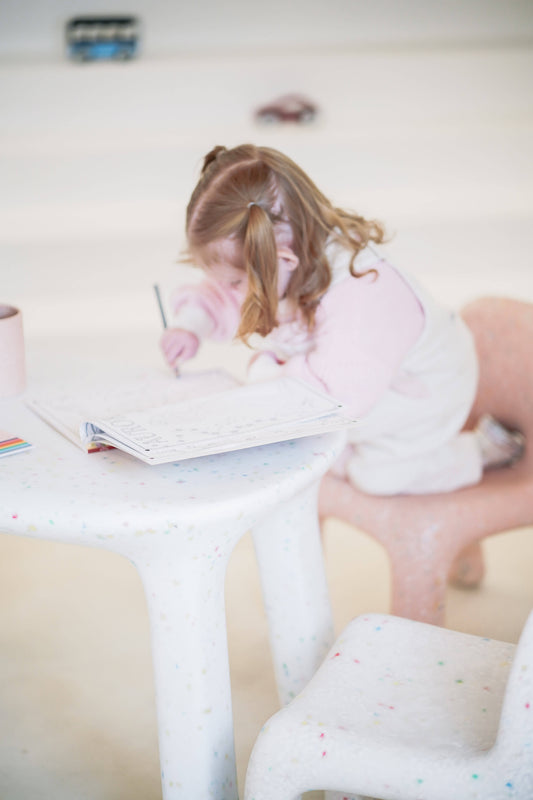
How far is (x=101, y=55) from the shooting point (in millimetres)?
2338

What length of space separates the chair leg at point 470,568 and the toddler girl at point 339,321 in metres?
0.30

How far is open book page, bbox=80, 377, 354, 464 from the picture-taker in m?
0.78

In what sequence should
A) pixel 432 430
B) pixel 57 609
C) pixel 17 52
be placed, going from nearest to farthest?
pixel 432 430 < pixel 57 609 < pixel 17 52

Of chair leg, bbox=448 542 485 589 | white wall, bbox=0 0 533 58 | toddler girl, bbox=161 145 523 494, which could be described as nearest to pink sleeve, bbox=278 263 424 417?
toddler girl, bbox=161 145 523 494

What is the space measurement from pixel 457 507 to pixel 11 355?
64 centimetres

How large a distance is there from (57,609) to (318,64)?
162 centimetres

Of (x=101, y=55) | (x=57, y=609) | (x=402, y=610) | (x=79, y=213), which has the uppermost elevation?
(x=101, y=55)

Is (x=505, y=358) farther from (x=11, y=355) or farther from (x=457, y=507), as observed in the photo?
(x=11, y=355)

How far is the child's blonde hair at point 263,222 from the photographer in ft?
3.52

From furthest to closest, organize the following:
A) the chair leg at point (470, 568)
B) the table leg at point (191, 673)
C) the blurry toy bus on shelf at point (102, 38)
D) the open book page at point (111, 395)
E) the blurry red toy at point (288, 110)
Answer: the blurry red toy at point (288, 110), the blurry toy bus on shelf at point (102, 38), the chair leg at point (470, 568), the open book page at point (111, 395), the table leg at point (191, 673)

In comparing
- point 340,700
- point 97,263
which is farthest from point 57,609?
point 97,263

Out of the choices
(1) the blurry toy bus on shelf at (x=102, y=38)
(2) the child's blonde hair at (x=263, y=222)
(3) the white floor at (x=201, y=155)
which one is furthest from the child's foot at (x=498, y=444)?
(1) the blurry toy bus on shelf at (x=102, y=38)

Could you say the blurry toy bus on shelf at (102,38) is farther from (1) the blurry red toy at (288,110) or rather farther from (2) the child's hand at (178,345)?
(2) the child's hand at (178,345)

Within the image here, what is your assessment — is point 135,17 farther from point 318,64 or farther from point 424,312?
point 424,312
